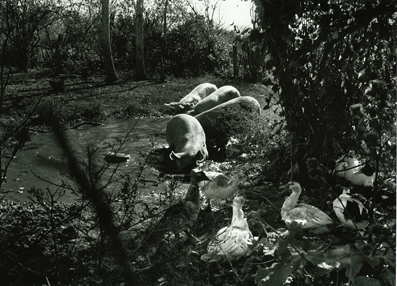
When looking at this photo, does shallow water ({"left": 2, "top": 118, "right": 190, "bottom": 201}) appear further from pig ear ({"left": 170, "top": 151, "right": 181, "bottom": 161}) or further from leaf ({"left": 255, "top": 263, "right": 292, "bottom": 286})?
leaf ({"left": 255, "top": 263, "right": 292, "bottom": 286})

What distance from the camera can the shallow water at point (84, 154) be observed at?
6.54m

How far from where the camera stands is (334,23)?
375 cm

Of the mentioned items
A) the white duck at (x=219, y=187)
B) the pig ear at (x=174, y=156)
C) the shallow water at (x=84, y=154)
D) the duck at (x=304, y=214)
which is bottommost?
the shallow water at (x=84, y=154)

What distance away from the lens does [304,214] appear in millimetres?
3424

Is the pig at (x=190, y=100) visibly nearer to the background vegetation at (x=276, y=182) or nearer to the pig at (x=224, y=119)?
the background vegetation at (x=276, y=182)

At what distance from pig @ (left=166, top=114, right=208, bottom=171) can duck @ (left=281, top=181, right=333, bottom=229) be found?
3.59 metres

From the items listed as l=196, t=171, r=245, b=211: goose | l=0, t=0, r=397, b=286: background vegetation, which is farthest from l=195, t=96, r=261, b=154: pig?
l=196, t=171, r=245, b=211: goose

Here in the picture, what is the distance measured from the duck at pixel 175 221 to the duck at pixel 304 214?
785 millimetres

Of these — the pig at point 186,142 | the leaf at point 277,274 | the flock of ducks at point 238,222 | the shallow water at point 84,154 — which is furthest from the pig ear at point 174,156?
the leaf at point 277,274

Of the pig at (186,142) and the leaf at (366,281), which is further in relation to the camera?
the pig at (186,142)

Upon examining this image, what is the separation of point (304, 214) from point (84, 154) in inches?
220

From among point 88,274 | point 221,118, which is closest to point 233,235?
point 88,274

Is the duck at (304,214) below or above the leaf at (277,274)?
below

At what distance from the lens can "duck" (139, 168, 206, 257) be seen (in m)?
3.54
